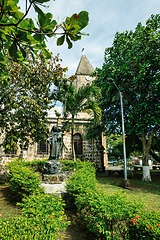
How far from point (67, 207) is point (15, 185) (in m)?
2.48

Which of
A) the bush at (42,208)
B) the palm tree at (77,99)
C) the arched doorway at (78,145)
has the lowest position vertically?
the bush at (42,208)

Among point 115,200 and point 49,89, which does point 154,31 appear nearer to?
point 49,89

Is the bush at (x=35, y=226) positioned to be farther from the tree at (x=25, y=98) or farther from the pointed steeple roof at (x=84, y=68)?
the pointed steeple roof at (x=84, y=68)

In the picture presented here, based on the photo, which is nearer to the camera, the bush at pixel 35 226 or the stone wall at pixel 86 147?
the bush at pixel 35 226

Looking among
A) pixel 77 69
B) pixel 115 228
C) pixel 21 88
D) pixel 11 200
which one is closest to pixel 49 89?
pixel 21 88

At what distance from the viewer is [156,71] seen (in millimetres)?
10359

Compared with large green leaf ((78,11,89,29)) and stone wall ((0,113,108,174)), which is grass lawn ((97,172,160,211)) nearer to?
large green leaf ((78,11,89,29))

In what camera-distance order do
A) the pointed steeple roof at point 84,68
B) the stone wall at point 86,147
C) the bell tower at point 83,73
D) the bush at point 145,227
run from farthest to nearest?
the pointed steeple roof at point 84,68, the bell tower at point 83,73, the stone wall at point 86,147, the bush at point 145,227

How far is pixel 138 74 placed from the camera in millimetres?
11109

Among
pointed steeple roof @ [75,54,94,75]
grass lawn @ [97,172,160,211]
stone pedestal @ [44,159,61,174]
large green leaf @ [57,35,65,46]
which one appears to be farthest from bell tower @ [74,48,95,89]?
large green leaf @ [57,35,65,46]

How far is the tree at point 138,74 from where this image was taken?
10.1 meters

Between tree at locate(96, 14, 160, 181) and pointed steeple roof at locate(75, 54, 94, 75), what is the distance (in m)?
12.1

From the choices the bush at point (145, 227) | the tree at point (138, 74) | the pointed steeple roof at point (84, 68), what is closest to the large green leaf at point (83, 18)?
the bush at point (145, 227)

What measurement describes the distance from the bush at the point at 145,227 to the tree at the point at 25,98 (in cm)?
659
